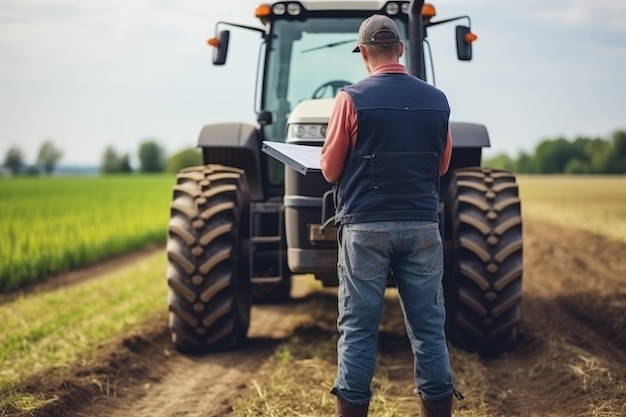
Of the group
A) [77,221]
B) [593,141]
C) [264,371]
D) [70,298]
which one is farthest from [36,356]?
[593,141]

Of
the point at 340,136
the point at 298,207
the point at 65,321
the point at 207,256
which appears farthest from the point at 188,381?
the point at 340,136

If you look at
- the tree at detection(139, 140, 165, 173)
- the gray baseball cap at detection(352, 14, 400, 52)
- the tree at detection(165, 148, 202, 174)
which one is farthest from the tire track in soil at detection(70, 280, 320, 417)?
the tree at detection(139, 140, 165, 173)

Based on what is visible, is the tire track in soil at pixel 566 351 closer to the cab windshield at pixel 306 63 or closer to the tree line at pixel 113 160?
the cab windshield at pixel 306 63

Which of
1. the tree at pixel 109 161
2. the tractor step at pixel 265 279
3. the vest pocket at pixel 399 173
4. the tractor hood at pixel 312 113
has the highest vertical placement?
the tractor hood at pixel 312 113

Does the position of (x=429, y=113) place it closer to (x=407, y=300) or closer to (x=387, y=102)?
(x=387, y=102)

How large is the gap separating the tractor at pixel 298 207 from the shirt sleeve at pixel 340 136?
4.28ft

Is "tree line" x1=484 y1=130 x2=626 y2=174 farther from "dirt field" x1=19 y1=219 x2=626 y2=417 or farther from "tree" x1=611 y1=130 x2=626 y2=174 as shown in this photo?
"dirt field" x1=19 y1=219 x2=626 y2=417

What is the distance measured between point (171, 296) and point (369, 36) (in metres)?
2.91

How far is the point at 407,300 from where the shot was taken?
408 centimetres

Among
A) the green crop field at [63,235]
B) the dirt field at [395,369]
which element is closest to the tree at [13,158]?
the green crop field at [63,235]

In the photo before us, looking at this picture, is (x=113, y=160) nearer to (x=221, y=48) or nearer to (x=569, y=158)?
(x=569, y=158)

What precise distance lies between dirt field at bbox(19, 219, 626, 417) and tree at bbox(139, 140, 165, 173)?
103471 millimetres

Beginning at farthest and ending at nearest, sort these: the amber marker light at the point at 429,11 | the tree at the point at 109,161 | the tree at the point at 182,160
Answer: the tree at the point at 109,161 < the tree at the point at 182,160 < the amber marker light at the point at 429,11

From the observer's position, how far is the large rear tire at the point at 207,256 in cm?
599
